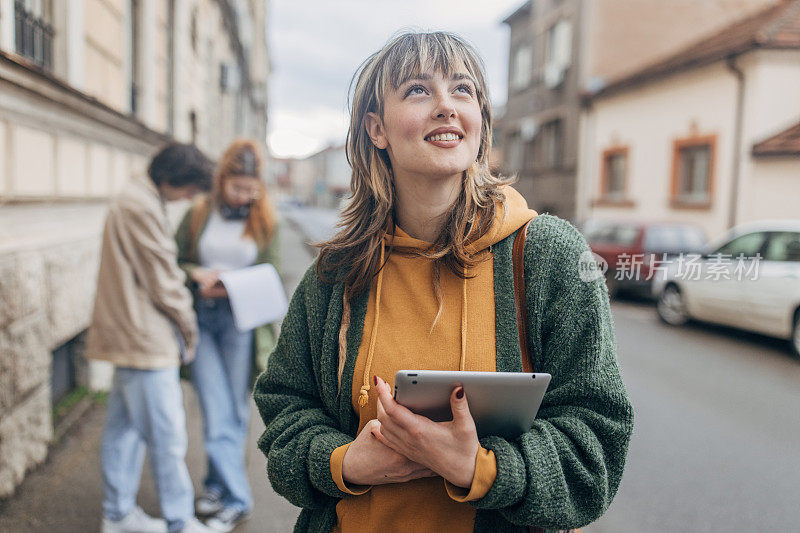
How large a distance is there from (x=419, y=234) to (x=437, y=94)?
325 millimetres

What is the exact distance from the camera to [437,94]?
1487 millimetres

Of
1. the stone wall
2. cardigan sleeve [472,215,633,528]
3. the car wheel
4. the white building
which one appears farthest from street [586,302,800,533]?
the white building

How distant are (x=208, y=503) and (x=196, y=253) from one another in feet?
4.28

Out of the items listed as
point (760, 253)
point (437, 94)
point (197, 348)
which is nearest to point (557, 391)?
point (437, 94)

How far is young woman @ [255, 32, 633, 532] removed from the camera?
131cm

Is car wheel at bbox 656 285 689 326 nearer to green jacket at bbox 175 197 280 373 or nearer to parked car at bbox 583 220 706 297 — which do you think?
parked car at bbox 583 220 706 297

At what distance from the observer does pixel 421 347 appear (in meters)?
1.46

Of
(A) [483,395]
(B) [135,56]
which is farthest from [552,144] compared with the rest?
(A) [483,395]

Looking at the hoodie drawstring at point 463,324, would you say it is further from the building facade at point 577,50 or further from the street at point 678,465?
the building facade at point 577,50

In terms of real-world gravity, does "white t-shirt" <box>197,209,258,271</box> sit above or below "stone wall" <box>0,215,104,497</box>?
above

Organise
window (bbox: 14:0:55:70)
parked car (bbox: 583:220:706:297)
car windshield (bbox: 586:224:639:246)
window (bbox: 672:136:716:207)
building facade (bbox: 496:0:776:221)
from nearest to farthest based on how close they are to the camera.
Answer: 1. window (bbox: 14:0:55:70)
2. parked car (bbox: 583:220:706:297)
3. car windshield (bbox: 586:224:639:246)
4. window (bbox: 672:136:716:207)
5. building facade (bbox: 496:0:776:221)

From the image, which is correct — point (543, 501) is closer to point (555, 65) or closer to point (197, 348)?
point (197, 348)

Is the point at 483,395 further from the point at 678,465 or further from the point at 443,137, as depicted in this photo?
the point at 678,465

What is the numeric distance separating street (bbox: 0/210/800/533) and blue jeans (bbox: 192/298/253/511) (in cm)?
24
